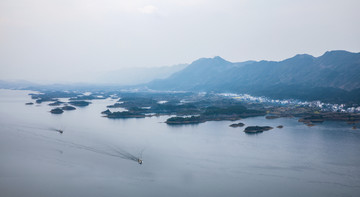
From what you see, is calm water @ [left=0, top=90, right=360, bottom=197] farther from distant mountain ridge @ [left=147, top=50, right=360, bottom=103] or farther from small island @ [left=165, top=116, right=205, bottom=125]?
distant mountain ridge @ [left=147, top=50, right=360, bottom=103]

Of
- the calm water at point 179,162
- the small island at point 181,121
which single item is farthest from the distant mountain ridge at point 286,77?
the calm water at point 179,162

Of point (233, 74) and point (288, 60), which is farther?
point (233, 74)

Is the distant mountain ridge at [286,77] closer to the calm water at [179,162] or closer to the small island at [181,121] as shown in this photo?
the small island at [181,121]

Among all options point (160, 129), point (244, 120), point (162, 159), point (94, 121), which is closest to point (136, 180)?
point (162, 159)

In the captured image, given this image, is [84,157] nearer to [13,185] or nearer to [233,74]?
[13,185]

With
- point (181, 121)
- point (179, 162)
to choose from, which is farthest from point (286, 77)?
point (179, 162)

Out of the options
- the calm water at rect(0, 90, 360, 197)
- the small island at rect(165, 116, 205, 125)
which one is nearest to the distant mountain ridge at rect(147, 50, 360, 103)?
the small island at rect(165, 116, 205, 125)
